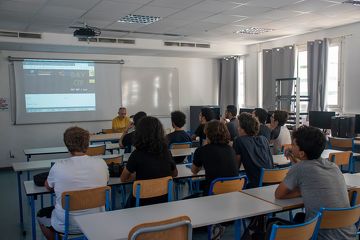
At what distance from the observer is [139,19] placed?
599cm

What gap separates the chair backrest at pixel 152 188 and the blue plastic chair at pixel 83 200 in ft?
0.74

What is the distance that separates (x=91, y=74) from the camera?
27.0 ft

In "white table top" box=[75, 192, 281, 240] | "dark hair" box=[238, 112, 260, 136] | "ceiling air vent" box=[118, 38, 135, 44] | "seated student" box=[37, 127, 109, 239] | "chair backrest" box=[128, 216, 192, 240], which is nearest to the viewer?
"chair backrest" box=[128, 216, 192, 240]

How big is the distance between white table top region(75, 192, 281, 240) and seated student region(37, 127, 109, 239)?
19.6 inches

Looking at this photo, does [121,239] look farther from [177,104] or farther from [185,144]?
[177,104]

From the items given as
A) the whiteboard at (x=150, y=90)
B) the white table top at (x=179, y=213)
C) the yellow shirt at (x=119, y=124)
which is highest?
the whiteboard at (x=150, y=90)

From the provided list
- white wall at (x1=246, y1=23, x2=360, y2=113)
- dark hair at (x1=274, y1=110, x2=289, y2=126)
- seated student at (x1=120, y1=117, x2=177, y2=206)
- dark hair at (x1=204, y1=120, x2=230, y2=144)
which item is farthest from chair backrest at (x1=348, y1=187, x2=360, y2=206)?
white wall at (x1=246, y1=23, x2=360, y2=113)

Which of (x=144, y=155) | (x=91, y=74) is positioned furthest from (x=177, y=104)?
(x=144, y=155)

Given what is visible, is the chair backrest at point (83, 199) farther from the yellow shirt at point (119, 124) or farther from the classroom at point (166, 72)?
the yellow shirt at point (119, 124)

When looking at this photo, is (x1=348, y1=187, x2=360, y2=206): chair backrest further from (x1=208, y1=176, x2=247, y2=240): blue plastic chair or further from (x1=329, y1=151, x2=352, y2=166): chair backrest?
(x1=329, y1=151, x2=352, y2=166): chair backrest

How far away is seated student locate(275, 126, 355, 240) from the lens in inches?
82.9

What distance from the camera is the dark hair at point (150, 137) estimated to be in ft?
9.33

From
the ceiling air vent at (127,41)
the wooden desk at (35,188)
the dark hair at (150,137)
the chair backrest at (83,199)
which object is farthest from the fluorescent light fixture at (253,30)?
the chair backrest at (83,199)

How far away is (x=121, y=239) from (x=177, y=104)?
775 cm
